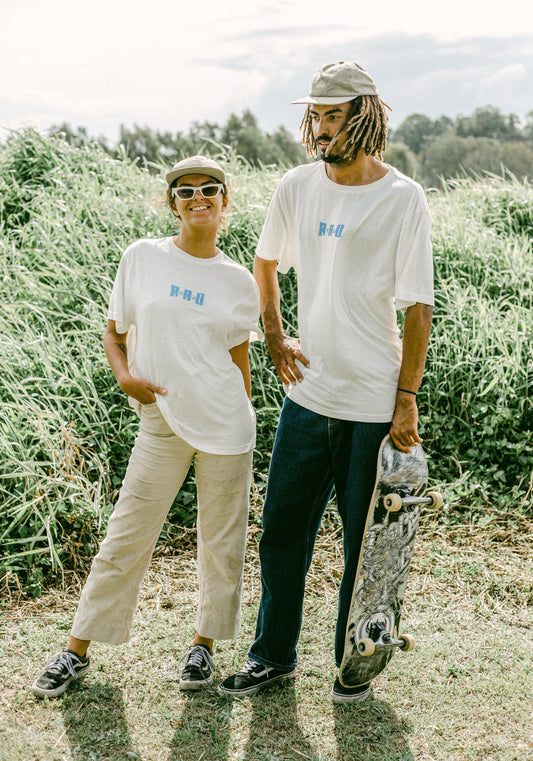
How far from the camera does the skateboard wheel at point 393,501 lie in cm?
236

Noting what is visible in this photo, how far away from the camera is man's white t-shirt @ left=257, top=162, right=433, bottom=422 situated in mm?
2279

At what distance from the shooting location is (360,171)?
92.3 inches

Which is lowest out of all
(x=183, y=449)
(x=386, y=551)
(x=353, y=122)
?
(x=386, y=551)

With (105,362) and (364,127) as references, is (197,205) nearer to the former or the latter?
(364,127)

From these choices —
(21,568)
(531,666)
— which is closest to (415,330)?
(531,666)

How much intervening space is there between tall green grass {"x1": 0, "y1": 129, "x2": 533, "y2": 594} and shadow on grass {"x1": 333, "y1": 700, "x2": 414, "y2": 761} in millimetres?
1481

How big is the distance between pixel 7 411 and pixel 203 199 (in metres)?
2.07

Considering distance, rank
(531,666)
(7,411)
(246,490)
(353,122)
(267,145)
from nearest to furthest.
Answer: (353,122) < (246,490) < (531,666) < (7,411) < (267,145)

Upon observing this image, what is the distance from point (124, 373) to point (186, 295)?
0.34 meters

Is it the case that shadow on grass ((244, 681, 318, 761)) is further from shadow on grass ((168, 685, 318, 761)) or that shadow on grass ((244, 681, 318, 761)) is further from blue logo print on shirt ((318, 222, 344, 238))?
blue logo print on shirt ((318, 222, 344, 238))

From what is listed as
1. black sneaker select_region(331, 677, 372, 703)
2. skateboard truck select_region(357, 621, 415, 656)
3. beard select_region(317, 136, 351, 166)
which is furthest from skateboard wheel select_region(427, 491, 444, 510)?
beard select_region(317, 136, 351, 166)

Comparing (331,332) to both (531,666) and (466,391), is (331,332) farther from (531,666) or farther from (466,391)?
(466,391)

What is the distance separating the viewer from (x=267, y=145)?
53.1 metres

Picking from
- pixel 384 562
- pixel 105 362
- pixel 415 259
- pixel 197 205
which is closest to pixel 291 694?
pixel 384 562
